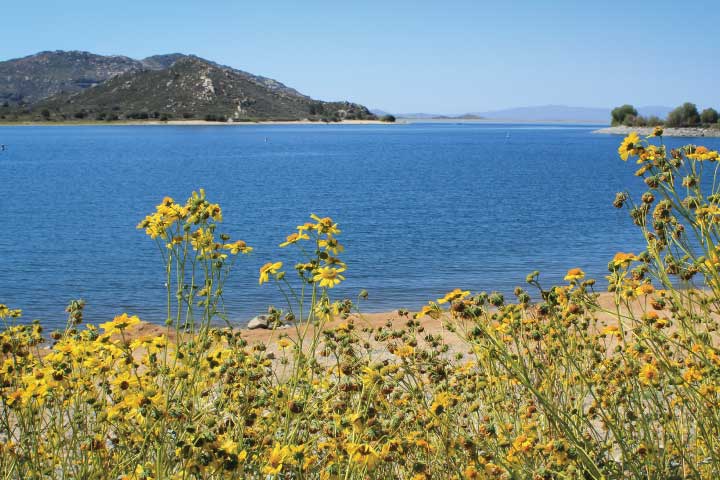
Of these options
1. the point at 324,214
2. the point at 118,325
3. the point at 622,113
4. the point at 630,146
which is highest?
the point at 622,113

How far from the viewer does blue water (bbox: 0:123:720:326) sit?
17.7m

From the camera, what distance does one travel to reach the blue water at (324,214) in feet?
58.2

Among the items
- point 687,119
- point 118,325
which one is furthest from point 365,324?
point 687,119

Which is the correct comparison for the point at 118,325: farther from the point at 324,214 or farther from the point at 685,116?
the point at 685,116

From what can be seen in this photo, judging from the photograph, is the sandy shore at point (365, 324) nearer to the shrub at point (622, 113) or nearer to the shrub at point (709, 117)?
the shrub at point (709, 117)

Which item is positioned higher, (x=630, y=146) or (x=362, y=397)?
(x=630, y=146)

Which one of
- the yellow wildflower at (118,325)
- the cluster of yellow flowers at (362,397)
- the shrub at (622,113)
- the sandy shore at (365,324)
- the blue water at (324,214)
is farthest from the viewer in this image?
the shrub at (622,113)

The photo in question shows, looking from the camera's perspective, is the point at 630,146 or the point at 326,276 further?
the point at 326,276

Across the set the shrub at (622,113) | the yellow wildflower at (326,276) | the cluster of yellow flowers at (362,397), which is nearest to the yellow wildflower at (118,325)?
the cluster of yellow flowers at (362,397)

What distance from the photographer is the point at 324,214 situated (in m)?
31.3

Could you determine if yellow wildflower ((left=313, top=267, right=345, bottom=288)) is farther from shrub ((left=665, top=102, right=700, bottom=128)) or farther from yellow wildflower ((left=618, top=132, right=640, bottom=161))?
shrub ((left=665, top=102, right=700, bottom=128))

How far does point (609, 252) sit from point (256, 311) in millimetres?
12388

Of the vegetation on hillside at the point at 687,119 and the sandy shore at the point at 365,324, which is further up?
the vegetation on hillside at the point at 687,119

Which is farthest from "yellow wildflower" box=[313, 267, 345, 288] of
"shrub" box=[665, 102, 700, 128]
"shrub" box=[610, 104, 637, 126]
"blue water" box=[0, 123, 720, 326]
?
"shrub" box=[610, 104, 637, 126]
